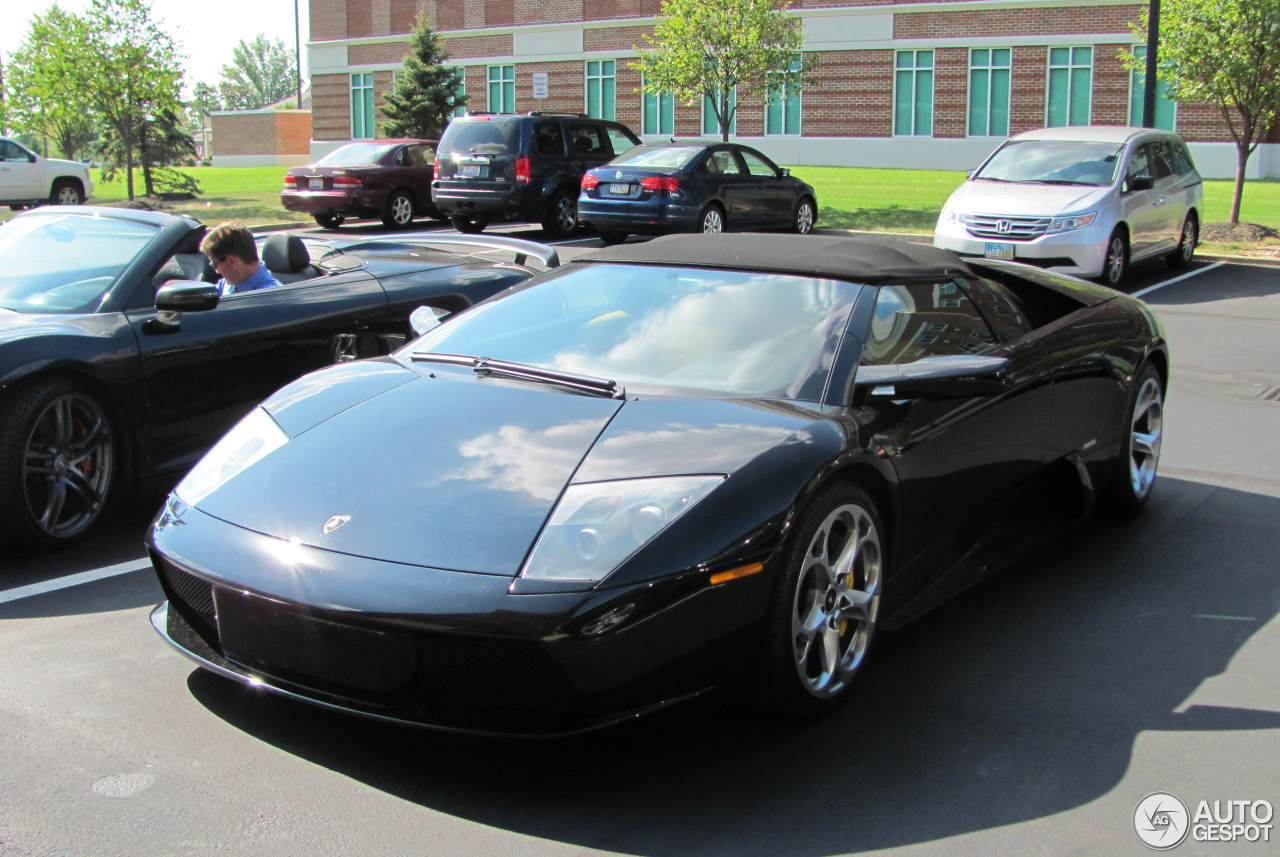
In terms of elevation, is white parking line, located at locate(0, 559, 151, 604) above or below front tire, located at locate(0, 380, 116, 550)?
below

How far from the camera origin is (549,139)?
1911 cm

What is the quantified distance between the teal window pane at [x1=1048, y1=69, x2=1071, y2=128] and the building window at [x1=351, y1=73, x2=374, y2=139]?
25384mm

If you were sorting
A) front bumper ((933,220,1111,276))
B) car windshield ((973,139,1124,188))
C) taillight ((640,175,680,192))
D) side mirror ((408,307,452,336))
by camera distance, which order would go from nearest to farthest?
side mirror ((408,307,452,336))
front bumper ((933,220,1111,276))
car windshield ((973,139,1124,188))
taillight ((640,175,680,192))

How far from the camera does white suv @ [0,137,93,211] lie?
23.0 metres

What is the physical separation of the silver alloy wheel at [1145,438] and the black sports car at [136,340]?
3345 millimetres

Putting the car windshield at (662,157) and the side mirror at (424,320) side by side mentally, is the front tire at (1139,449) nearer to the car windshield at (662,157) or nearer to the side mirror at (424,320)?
the side mirror at (424,320)

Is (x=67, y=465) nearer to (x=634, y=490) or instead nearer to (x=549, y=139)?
(x=634, y=490)

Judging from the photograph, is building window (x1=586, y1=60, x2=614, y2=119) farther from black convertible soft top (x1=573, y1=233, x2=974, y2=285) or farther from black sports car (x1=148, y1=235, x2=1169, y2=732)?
black sports car (x1=148, y1=235, x2=1169, y2=732)

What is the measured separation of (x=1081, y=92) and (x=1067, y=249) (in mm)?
23125

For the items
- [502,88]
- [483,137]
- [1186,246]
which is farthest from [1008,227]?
[502,88]

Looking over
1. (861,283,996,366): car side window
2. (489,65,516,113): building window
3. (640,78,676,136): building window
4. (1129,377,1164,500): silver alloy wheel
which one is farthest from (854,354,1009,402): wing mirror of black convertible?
(489,65,516,113): building window

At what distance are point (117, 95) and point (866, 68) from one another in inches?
836

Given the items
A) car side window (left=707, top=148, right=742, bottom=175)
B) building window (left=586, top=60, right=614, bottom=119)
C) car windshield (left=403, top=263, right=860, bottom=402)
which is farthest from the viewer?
building window (left=586, top=60, right=614, bottom=119)

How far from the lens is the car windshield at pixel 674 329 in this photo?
3.79m
